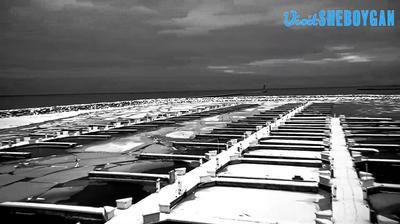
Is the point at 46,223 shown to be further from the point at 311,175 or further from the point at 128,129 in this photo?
the point at 128,129

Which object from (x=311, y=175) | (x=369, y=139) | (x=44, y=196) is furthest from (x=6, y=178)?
(x=369, y=139)

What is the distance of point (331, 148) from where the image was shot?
60.3 ft

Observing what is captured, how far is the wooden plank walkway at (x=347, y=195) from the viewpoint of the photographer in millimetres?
8516

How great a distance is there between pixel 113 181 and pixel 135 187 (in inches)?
56.5

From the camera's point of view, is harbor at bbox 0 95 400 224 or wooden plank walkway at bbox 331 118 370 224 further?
harbor at bbox 0 95 400 224

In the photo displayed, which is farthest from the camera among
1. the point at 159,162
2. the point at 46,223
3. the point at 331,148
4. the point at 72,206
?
the point at 331,148

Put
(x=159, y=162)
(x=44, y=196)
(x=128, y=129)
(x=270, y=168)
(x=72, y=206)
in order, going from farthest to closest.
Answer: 1. (x=128, y=129)
2. (x=159, y=162)
3. (x=270, y=168)
4. (x=44, y=196)
5. (x=72, y=206)

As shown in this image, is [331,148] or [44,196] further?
[331,148]

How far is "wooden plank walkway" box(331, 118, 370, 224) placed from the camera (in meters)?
8.52

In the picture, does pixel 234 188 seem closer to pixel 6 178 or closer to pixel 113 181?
pixel 113 181

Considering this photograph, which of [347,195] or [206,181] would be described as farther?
[206,181]

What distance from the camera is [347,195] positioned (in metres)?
10.3

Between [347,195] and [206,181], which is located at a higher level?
[206,181]

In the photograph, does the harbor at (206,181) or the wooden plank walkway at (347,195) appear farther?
the harbor at (206,181)
